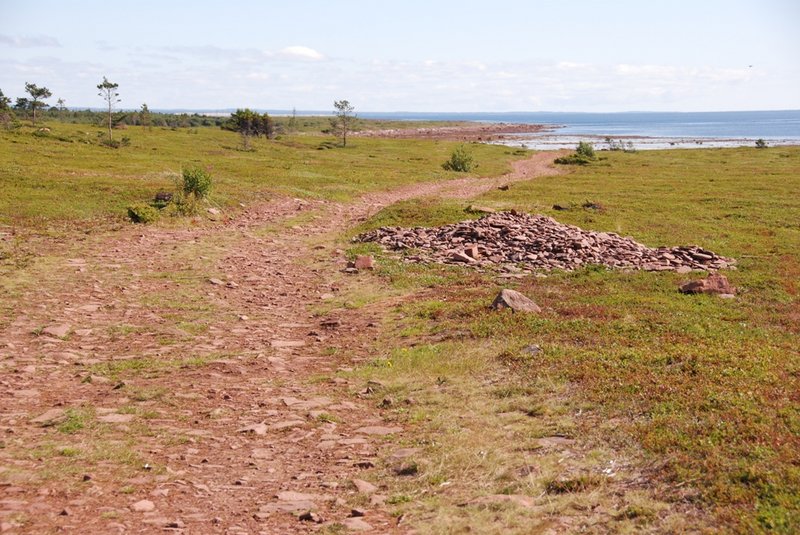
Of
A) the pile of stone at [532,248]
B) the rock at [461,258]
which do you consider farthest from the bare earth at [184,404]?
the pile of stone at [532,248]

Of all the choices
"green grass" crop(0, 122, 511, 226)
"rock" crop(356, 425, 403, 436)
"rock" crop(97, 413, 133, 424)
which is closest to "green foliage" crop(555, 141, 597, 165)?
"green grass" crop(0, 122, 511, 226)

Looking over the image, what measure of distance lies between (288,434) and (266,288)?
33.1 ft

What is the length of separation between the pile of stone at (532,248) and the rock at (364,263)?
1.59 meters

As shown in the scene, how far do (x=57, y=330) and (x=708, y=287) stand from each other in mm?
16277

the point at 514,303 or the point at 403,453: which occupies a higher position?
the point at 514,303

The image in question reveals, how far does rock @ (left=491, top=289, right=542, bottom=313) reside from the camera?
15.9 m

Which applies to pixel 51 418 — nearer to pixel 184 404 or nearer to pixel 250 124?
pixel 184 404

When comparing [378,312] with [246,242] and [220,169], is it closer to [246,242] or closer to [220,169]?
[246,242]

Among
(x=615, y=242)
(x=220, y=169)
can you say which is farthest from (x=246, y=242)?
(x=220, y=169)

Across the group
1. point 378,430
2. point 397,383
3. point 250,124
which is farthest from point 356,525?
point 250,124

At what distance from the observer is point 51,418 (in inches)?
399

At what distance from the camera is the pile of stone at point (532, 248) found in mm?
22562

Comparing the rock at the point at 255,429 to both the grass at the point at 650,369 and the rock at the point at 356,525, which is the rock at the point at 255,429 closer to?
the grass at the point at 650,369

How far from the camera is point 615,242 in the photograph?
976 inches
